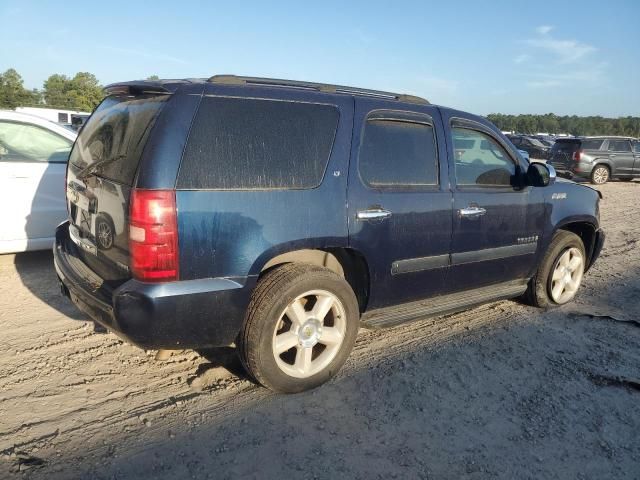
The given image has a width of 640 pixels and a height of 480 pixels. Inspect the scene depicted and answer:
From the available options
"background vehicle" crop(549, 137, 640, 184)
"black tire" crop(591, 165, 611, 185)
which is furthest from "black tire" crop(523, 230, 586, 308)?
"black tire" crop(591, 165, 611, 185)

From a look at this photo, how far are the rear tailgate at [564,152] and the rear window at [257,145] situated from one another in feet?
53.1

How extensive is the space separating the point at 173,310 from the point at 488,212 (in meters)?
2.47

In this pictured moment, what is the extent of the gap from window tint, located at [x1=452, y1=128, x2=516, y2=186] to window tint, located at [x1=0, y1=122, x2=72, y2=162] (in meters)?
4.06

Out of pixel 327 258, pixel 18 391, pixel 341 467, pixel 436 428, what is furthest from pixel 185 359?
pixel 436 428

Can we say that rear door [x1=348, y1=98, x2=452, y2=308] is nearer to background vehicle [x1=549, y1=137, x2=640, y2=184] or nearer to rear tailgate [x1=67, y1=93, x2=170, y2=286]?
rear tailgate [x1=67, y1=93, x2=170, y2=286]

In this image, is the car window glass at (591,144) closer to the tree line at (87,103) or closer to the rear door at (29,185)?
the tree line at (87,103)

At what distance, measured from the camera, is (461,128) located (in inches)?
154

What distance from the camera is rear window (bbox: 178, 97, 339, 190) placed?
106 inches

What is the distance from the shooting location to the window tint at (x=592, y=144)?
16.8 meters

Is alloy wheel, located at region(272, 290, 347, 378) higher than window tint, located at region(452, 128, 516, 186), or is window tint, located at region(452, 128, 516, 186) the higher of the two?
window tint, located at region(452, 128, 516, 186)

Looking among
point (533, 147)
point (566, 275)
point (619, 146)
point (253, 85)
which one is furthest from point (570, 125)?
point (253, 85)

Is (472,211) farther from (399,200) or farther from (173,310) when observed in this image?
(173,310)

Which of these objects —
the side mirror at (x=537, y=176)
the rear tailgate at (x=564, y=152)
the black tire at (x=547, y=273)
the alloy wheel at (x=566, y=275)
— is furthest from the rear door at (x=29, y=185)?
the rear tailgate at (x=564, y=152)

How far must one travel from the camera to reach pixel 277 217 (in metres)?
2.88
